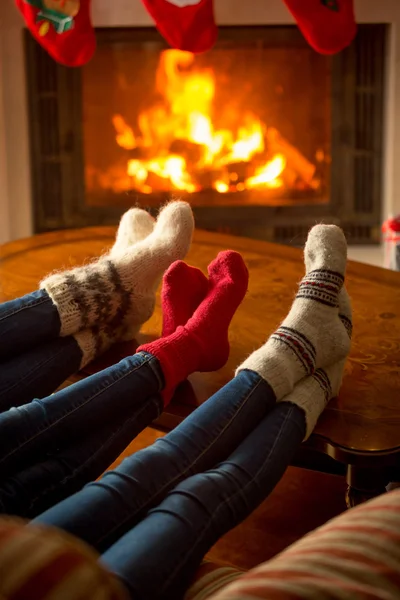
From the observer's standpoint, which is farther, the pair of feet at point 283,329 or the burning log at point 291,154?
the burning log at point 291,154

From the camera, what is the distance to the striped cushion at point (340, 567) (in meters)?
0.43

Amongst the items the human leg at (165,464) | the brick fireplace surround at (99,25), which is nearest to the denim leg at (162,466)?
the human leg at (165,464)

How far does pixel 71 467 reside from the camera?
855 millimetres

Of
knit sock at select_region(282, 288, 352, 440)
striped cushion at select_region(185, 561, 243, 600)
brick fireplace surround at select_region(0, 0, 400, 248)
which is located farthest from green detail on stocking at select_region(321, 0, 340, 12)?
striped cushion at select_region(185, 561, 243, 600)

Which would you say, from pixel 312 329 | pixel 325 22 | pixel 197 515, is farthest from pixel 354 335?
pixel 325 22

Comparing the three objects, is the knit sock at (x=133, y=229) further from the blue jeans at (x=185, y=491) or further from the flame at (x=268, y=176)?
the flame at (x=268, y=176)

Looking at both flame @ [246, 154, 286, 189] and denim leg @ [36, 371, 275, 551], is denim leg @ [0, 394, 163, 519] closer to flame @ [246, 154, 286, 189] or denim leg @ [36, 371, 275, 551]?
denim leg @ [36, 371, 275, 551]

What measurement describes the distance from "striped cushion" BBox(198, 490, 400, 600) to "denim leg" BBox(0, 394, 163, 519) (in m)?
0.37

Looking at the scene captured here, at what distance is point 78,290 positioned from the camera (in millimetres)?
1126

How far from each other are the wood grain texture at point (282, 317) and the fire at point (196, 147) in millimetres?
1071

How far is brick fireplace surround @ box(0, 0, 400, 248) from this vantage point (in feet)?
8.86

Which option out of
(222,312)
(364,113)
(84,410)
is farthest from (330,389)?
(364,113)

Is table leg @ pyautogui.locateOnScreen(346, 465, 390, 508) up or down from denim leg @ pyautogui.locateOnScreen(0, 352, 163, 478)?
down

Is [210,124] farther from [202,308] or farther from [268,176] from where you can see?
[202,308]
